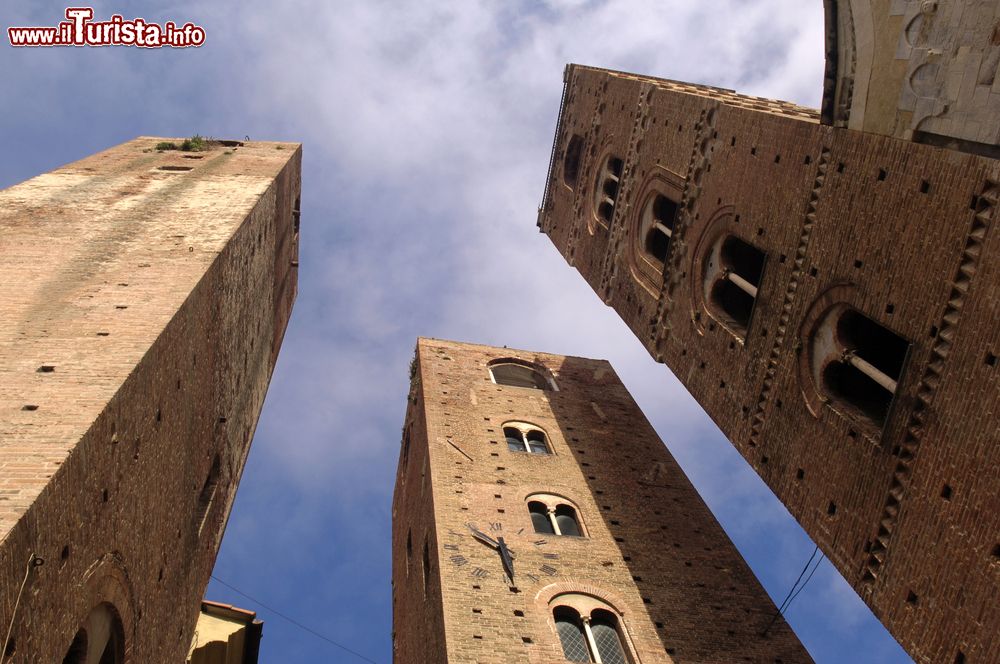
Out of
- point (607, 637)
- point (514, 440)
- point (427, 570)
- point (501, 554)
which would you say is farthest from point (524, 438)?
point (607, 637)

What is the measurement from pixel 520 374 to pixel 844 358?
431 inches

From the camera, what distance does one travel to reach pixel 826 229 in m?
9.41

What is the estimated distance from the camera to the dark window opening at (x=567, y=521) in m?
13.3

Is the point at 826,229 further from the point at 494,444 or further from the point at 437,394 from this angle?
the point at 437,394

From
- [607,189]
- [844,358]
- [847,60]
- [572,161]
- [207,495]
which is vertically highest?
[847,60]

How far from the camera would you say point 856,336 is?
30.2 ft

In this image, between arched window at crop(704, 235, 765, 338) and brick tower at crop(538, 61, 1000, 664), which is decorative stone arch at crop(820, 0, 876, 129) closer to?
brick tower at crop(538, 61, 1000, 664)

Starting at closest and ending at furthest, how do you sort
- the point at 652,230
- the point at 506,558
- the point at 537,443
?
the point at 506,558, the point at 652,230, the point at 537,443

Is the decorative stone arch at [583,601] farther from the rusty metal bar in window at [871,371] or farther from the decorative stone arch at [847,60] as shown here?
the decorative stone arch at [847,60]

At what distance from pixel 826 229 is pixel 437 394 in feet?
29.3

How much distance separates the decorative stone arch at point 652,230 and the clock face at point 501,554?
442 centimetres

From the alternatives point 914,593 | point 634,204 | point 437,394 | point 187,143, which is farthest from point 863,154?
point 187,143

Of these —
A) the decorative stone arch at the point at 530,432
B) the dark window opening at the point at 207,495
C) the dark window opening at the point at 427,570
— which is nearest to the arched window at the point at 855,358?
the dark window opening at the point at 427,570

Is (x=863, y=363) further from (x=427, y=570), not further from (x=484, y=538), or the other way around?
(x=427, y=570)
